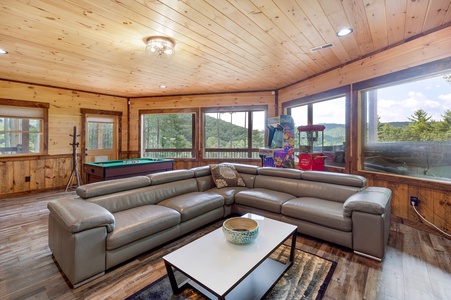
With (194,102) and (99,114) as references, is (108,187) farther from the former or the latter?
(99,114)

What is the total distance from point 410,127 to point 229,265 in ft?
10.8

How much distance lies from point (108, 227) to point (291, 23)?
113 inches

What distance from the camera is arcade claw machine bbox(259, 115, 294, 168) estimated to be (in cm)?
418

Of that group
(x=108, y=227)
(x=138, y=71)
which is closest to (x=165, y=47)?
(x=138, y=71)

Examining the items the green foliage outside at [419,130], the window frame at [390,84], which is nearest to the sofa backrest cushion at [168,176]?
the window frame at [390,84]

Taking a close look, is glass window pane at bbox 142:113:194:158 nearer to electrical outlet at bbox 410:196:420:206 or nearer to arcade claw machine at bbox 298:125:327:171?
arcade claw machine at bbox 298:125:327:171

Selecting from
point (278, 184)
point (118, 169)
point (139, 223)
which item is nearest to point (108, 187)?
point (139, 223)

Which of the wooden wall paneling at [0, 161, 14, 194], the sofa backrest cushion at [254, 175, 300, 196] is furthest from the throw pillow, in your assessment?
the wooden wall paneling at [0, 161, 14, 194]

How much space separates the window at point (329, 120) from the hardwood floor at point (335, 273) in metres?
1.65

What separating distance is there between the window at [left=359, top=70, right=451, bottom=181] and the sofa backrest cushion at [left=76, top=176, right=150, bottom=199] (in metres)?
3.58

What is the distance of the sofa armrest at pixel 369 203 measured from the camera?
81.7 inches

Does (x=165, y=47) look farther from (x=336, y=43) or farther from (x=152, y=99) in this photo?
(x=152, y=99)

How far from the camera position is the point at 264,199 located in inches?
115

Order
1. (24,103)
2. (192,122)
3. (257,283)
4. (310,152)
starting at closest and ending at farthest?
(257,283) → (310,152) → (24,103) → (192,122)
